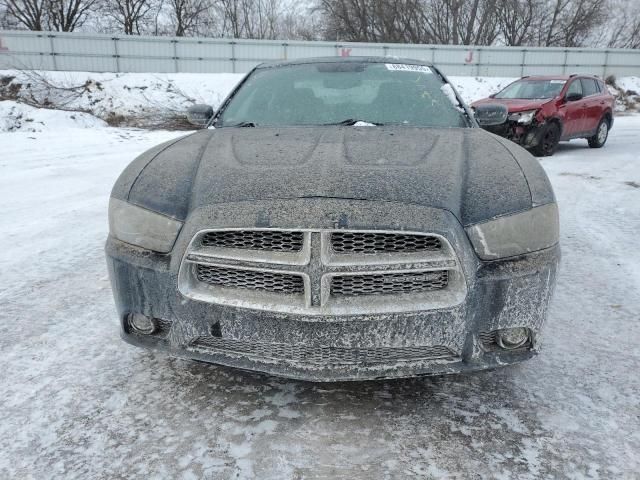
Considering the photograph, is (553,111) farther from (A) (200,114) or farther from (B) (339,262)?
(B) (339,262)

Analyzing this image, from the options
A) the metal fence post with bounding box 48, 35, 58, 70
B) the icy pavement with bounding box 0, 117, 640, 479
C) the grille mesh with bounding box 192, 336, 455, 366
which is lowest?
the icy pavement with bounding box 0, 117, 640, 479

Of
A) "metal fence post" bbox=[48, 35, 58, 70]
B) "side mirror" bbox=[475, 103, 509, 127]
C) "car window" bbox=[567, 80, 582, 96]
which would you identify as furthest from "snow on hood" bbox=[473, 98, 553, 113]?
"metal fence post" bbox=[48, 35, 58, 70]

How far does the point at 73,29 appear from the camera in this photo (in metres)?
30.9

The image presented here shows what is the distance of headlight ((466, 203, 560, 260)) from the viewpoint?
1.84m

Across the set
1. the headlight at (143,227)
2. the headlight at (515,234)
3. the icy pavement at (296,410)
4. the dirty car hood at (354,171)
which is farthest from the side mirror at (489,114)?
the headlight at (143,227)

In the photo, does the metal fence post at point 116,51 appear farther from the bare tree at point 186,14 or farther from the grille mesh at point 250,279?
the grille mesh at point 250,279

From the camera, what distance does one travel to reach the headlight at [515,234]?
184cm

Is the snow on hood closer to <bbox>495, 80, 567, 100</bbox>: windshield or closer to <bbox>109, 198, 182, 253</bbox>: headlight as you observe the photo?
<bbox>495, 80, 567, 100</bbox>: windshield

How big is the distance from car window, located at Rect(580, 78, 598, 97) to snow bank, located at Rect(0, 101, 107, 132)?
39.2ft

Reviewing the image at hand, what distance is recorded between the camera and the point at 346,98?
10.8ft

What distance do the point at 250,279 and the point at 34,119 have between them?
12.9 m

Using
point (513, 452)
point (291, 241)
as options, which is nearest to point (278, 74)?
point (291, 241)

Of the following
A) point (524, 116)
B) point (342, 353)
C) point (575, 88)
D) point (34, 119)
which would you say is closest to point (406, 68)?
point (342, 353)

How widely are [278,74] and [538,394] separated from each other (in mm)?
2782
